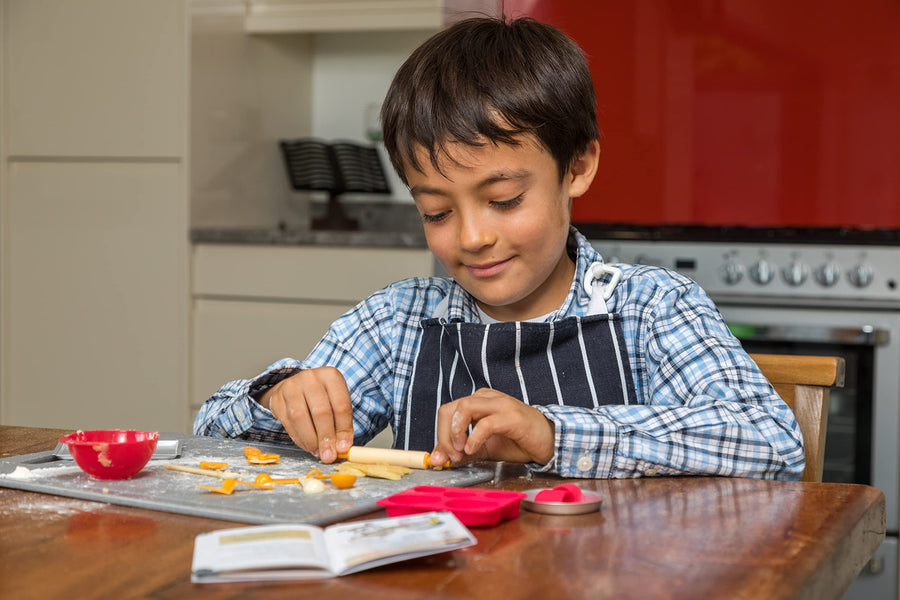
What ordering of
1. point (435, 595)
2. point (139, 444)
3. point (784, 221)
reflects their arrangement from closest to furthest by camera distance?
point (435, 595) < point (139, 444) < point (784, 221)

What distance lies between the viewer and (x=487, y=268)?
3.81 ft

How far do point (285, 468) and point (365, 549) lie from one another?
12.8 inches

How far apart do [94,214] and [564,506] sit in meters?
2.39

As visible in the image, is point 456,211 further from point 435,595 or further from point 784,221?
point 784,221

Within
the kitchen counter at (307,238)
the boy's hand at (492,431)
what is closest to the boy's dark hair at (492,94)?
the boy's hand at (492,431)

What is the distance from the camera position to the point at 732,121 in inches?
97.0

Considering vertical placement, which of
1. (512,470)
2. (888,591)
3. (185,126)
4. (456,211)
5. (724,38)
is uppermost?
(724,38)

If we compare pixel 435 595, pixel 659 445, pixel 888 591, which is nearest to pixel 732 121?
pixel 888 591

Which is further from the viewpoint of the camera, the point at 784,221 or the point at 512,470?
the point at 784,221

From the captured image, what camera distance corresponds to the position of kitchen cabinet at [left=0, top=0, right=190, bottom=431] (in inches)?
109

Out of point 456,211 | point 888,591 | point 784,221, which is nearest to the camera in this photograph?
point 456,211

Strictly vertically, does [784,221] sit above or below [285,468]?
above

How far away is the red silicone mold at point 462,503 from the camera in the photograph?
69 cm

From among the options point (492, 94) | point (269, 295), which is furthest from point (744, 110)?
point (492, 94)
